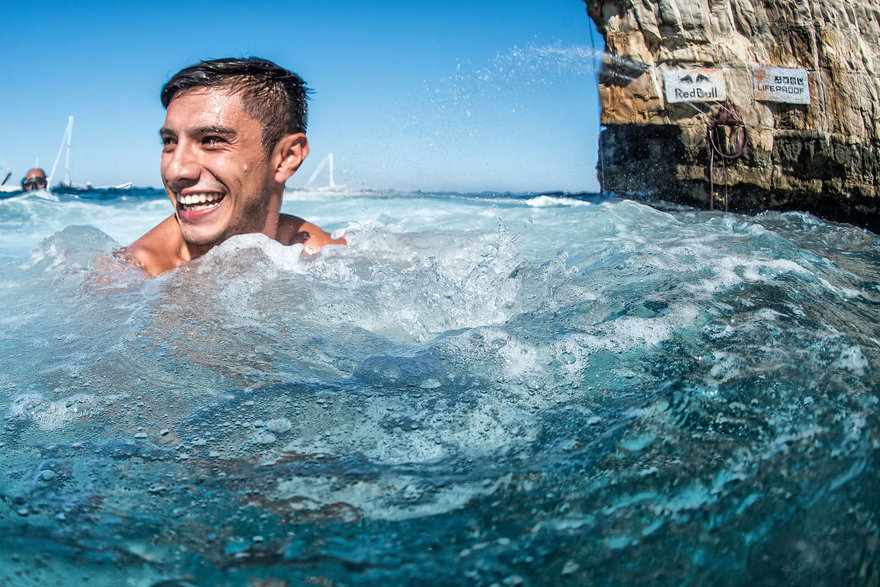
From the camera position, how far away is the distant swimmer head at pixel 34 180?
955cm

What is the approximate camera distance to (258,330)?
1.89 meters

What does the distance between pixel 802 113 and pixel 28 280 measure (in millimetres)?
7416

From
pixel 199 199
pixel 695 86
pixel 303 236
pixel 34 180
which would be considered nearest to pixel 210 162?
pixel 199 199

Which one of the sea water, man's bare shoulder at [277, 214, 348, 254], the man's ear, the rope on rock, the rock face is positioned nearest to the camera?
the sea water

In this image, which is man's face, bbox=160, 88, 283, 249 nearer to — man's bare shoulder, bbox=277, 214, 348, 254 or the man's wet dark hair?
the man's wet dark hair

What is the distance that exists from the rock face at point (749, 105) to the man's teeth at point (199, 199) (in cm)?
559

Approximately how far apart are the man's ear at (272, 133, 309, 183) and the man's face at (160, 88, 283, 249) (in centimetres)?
12

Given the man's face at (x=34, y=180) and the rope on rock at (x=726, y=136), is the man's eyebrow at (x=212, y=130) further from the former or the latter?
the man's face at (x=34, y=180)

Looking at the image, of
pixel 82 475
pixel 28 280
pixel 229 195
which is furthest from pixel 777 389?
pixel 28 280

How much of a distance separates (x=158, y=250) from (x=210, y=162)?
1.95ft

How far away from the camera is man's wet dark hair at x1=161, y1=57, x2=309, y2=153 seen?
271 centimetres

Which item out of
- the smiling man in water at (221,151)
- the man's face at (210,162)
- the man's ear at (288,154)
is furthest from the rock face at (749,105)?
the man's face at (210,162)

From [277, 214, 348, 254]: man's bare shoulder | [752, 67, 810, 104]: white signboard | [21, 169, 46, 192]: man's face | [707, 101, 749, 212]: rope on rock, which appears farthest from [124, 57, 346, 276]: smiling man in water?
[21, 169, 46, 192]: man's face

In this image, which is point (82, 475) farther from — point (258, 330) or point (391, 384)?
point (258, 330)
